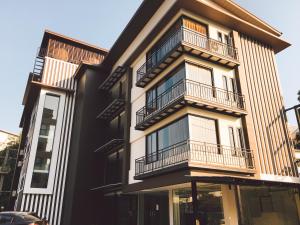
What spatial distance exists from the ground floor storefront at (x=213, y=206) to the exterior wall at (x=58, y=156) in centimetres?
692

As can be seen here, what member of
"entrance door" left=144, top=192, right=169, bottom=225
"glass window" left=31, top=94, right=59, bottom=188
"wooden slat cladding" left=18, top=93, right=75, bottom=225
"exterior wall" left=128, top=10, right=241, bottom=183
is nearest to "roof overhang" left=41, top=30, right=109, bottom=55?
"glass window" left=31, top=94, right=59, bottom=188

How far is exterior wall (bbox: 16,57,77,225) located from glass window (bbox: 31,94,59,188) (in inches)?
21.9

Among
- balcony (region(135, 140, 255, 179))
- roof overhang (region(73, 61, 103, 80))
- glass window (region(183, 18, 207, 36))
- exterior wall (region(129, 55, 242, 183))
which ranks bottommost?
balcony (region(135, 140, 255, 179))

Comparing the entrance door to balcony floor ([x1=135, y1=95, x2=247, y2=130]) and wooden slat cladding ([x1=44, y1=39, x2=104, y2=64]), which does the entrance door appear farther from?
wooden slat cladding ([x1=44, y1=39, x2=104, y2=64])

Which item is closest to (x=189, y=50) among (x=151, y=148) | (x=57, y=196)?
(x=151, y=148)

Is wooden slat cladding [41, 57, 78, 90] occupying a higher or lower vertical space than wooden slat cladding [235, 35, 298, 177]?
higher

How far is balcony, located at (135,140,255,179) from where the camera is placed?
13156mm

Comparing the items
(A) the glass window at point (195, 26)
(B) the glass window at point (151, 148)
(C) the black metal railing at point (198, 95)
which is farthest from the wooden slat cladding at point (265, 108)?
(B) the glass window at point (151, 148)

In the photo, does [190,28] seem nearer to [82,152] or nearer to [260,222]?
[260,222]

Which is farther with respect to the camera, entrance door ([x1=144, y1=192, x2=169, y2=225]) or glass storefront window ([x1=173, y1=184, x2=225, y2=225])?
entrance door ([x1=144, y1=192, x2=169, y2=225])

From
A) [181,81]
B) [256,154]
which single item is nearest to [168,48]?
[181,81]

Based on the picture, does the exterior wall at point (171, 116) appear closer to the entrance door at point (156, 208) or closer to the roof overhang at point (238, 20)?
the entrance door at point (156, 208)

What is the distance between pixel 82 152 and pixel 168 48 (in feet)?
38.7

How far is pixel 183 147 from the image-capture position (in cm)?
1387
